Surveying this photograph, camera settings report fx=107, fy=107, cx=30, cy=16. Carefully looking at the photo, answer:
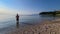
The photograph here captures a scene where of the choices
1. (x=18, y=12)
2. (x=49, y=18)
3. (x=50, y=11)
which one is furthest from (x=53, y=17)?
(x=18, y=12)

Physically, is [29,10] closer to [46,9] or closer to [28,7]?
[28,7]

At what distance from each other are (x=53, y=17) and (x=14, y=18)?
195 cm

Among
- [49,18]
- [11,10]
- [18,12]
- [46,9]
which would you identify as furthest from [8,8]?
[49,18]

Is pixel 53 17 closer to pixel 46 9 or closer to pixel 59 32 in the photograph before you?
pixel 46 9

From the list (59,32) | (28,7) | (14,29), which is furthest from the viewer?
(28,7)

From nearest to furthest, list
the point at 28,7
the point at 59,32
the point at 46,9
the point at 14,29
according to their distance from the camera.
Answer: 1. the point at 59,32
2. the point at 14,29
3. the point at 28,7
4. the point at 46,9

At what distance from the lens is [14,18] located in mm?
3188

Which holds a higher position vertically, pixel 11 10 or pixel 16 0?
pixel 16 0

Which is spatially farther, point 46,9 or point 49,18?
point 49,18

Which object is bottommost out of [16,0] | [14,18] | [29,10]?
[14,18]

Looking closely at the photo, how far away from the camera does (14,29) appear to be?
3.00 metres

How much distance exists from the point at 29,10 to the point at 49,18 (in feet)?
4.33

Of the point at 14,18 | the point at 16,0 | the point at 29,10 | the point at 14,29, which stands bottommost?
the point at 14,29

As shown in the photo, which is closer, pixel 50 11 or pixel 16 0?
pixel 16 0
